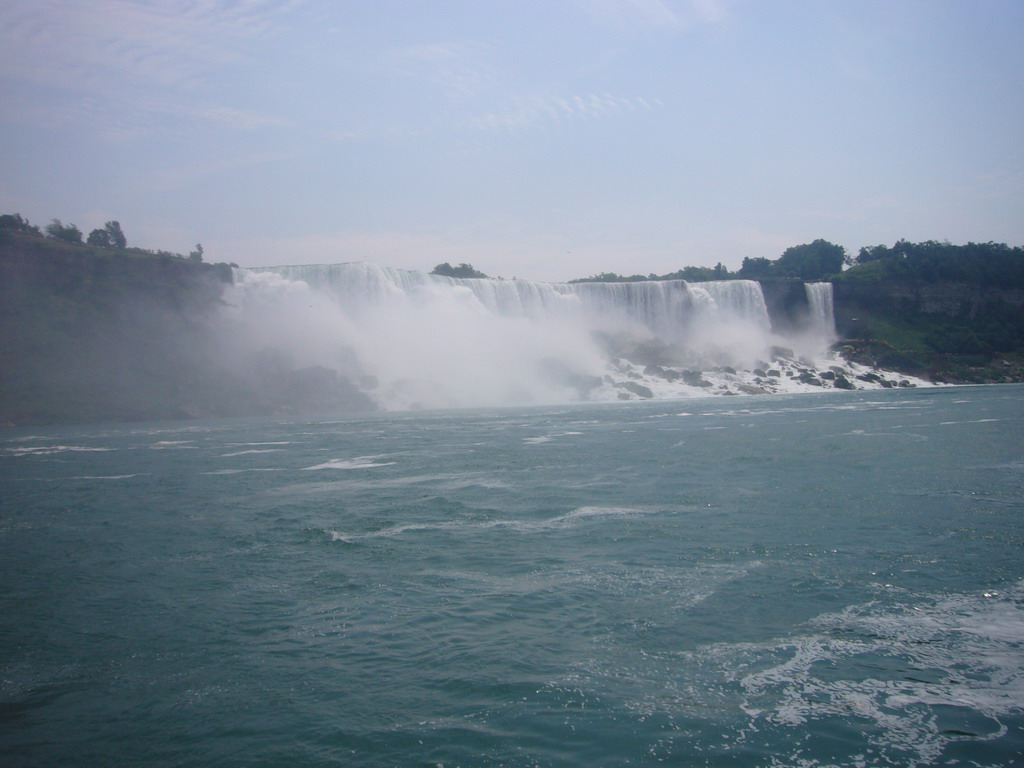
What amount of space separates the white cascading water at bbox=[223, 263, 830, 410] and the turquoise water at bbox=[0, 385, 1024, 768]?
35.7m

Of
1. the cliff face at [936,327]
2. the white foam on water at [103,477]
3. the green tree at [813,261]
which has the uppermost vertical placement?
the green tree at [813,261]

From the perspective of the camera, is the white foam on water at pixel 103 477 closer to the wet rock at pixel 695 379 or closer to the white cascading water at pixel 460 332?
the white cascading water at pixel 460 332

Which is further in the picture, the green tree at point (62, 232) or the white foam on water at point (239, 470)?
the green tree at point (62, 232)

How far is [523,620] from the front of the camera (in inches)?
290

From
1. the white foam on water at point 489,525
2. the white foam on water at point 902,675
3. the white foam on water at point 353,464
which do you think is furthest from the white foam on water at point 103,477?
the white foam on water at point 902,675

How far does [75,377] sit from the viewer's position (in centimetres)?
4503

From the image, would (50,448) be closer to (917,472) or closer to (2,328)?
(2,328)

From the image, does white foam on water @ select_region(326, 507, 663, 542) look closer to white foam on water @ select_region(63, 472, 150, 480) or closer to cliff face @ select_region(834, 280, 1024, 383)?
white foam on water @ select_region(63, 472, 150, 480)

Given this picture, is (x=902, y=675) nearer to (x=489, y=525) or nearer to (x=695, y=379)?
(x=489, y=525)

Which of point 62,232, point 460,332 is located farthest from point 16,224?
point 460,332

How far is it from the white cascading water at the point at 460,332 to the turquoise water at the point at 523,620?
35.7 m

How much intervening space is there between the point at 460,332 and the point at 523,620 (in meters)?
51.0

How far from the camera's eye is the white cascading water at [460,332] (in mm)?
52156

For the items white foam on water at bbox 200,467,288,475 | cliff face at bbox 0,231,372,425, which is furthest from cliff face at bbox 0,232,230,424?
white foam on water at bbox 200,467,288,475
